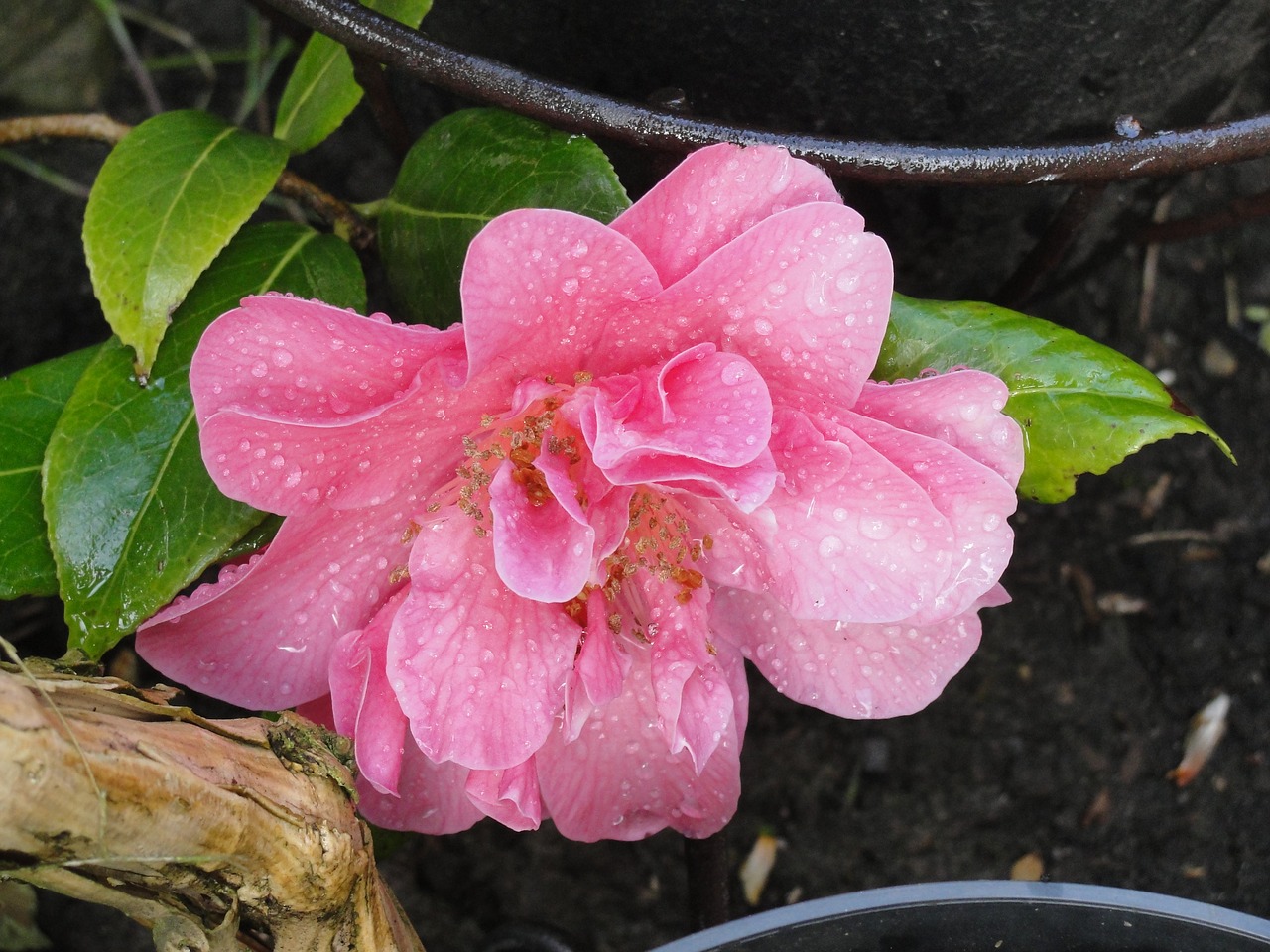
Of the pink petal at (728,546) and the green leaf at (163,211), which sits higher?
the green leaf at (163,211)

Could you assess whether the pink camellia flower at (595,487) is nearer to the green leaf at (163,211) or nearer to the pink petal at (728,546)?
the pink petal at (728,546)

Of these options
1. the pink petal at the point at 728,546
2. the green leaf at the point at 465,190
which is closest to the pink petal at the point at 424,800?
the pink petal at the point at 728,546

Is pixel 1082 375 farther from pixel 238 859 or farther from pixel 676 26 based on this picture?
pixel 238 859

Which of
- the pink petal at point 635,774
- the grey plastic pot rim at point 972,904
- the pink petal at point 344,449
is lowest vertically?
the grey plastic pot rim at point 972,904

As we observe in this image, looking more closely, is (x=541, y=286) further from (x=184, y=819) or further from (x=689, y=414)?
(x=184, y=819)

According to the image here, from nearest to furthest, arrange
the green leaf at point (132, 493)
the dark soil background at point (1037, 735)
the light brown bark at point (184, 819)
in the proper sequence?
the light brown bark at point (184, 819), the green leaf at point (132, 493), the dark soil background at point (1037, 735)

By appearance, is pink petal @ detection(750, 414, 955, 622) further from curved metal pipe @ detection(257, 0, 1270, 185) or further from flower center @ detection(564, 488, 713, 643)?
curved metal pipe @ detection(257, 0, 1270, 185)

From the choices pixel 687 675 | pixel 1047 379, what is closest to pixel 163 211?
pixel 687 675
